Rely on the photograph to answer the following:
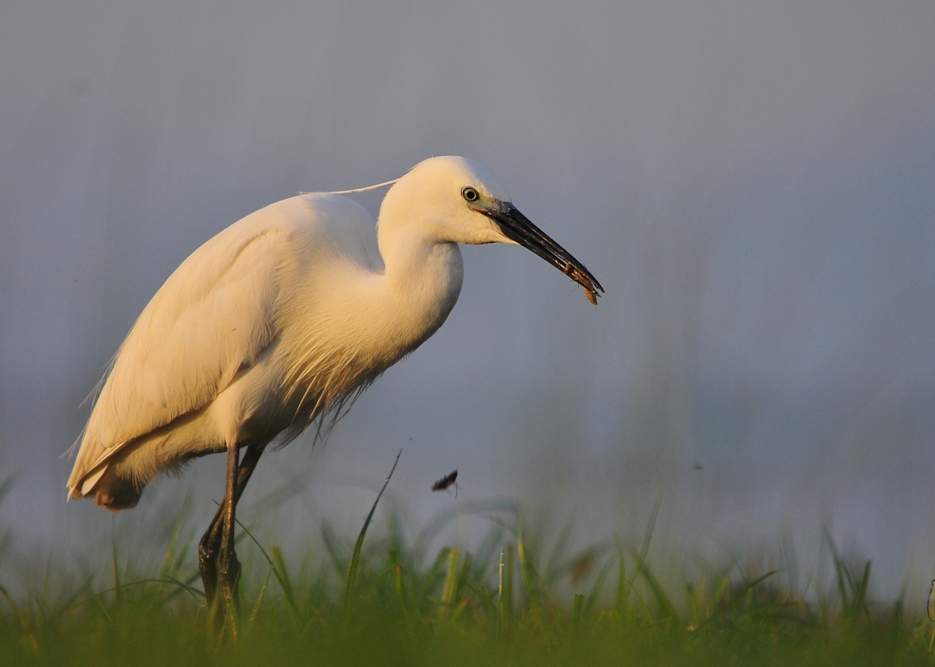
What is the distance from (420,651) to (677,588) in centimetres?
104

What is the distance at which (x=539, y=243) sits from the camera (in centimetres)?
365

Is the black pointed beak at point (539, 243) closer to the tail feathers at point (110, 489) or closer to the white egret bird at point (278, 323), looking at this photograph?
the white egret bird at point (278, 323)

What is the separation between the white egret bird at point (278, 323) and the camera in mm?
3635

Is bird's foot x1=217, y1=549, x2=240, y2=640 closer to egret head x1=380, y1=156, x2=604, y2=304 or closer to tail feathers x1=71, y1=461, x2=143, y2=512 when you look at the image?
tail feathers x1=71, y1=461, x2=143, y2=512

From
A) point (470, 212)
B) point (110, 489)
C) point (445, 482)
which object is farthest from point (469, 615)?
→ point (110, 489)

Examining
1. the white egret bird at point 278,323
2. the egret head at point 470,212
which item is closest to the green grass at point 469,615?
the white egret bird at point 278,323

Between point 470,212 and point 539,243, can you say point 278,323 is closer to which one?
point 470,212

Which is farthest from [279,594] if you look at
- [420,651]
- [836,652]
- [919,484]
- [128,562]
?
[919,484]

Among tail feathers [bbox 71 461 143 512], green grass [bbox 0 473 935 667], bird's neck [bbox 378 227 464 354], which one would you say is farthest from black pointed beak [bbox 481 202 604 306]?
tail feathers [bbox 71 461 143 512]

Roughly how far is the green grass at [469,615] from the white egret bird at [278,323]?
2.37 ft

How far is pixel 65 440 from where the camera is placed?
3.28 meters

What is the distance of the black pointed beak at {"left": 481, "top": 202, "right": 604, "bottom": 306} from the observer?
11.9 feet

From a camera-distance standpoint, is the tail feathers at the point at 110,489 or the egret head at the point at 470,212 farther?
the tail feathers at the point at 110,489

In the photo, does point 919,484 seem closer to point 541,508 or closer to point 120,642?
point 541,508
